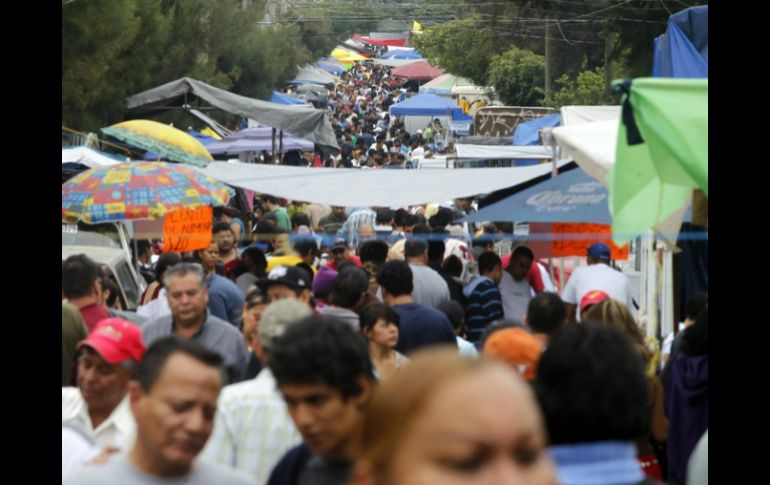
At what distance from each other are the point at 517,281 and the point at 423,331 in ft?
12.4

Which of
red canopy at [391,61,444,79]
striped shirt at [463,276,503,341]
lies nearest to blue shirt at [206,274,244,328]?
striped shirt at [463,276,503,341]

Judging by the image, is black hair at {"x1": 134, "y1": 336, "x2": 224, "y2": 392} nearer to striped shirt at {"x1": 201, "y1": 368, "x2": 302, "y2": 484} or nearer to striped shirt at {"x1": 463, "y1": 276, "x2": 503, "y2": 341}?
striped shirt at {"x1": 201, "y1": 368, "x2": 302, "y2": 484}

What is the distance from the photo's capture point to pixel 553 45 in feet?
148

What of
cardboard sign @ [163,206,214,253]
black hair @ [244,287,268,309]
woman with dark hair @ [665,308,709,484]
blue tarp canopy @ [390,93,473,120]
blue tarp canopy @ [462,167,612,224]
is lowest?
woman with dark hair @ [665,308,709,484]

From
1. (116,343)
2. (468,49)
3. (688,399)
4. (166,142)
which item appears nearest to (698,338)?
(688,399)

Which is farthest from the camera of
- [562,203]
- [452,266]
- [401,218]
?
[401,218]

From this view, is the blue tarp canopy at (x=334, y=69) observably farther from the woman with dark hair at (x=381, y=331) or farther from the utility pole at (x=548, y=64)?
the woman with dark hair at (x=381, y=331)

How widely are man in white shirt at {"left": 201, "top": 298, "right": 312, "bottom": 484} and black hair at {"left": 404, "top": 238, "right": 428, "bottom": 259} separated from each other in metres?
5.98

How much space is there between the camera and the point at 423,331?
815cm

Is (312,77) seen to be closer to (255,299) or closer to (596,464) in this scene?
(255,299)

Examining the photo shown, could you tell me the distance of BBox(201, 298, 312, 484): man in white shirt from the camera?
4.71 metres

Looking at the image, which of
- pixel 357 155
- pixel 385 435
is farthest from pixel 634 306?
pixel 357 155
